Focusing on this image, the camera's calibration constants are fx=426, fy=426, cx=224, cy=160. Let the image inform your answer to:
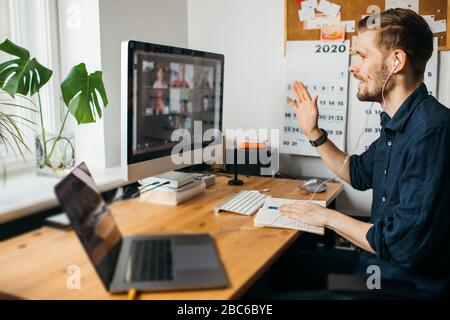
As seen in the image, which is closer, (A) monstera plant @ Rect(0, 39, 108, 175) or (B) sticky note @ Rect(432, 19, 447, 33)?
(A) monstera plant @ Rect(0, 39, 108, 175)

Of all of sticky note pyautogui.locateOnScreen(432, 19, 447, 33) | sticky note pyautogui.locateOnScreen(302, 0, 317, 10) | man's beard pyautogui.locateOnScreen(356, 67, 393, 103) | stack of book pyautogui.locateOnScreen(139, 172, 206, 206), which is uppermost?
sticky note pyautogui.locateOnScreen(302, 0, 317, 10)

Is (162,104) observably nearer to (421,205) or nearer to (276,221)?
(276,221)

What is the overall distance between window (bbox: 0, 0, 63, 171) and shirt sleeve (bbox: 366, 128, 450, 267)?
3.67 ft

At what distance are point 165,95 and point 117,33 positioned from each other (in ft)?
2.23

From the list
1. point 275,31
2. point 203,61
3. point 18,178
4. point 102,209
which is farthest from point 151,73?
point 275,31

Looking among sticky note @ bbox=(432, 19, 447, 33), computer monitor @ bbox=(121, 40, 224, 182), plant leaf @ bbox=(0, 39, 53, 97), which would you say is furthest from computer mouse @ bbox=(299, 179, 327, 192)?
plant leaf @ bbox=(0, 39, 53, 97)

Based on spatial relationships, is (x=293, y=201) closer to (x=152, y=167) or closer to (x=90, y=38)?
(x=152, y=167)

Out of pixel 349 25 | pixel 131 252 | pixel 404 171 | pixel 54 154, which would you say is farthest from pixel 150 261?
pixel 349 25

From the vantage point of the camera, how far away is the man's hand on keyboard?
117 cm

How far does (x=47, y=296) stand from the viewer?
0.76m

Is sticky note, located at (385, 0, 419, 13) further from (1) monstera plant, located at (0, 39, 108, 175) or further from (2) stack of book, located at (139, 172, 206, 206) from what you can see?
(1) monstera plant, located at (0, 39, 108, 175)

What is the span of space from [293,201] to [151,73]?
25.1 inches

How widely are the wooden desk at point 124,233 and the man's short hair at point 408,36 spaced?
57 cm

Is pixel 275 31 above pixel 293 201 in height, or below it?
A: above
